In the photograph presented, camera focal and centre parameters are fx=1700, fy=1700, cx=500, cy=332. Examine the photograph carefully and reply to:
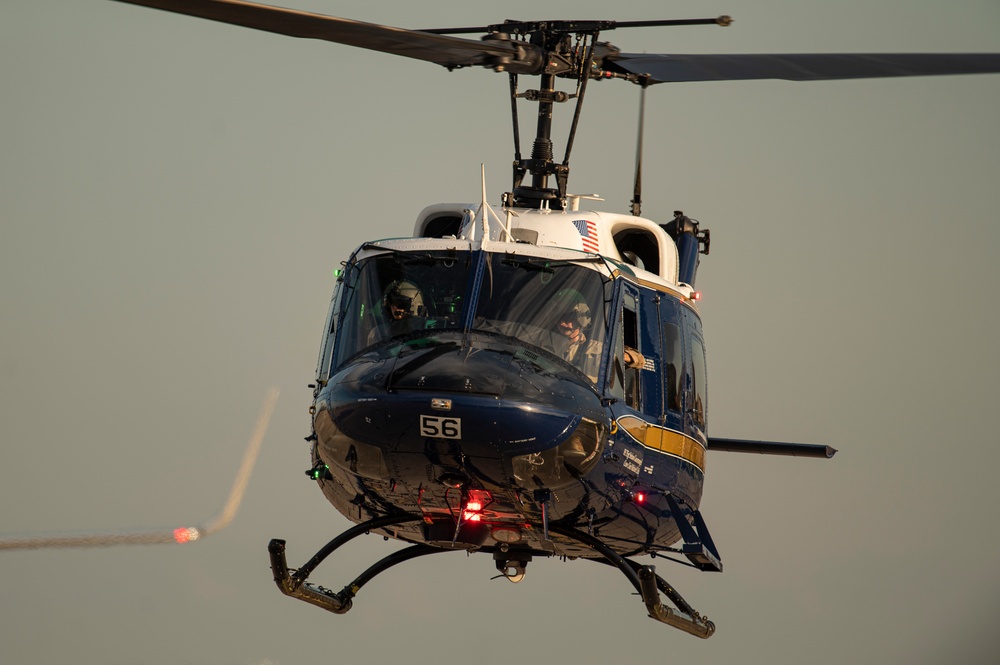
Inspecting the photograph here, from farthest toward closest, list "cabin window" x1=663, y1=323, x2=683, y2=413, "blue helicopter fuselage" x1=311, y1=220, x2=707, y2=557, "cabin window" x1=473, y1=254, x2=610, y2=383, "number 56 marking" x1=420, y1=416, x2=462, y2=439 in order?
"cabin window" x1=663, y1=323, x2=683, y2=413 → "cabin window" x1=473, y1=254, x2=610, y2=383 → "blue helicopter fuselage" x1=311, y1=220, x2=707, y2=557 → "number 56 marking" x1=420, y1=416, x2=462, y2=439

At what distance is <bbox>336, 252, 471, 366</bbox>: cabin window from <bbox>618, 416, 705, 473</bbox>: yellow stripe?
2.00 m

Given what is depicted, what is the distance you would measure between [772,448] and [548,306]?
19.1 feet

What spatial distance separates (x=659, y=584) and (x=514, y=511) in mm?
3211

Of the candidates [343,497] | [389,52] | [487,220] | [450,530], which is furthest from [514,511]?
[389,52]

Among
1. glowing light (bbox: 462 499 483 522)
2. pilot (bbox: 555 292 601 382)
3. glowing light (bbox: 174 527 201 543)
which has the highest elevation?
pilot (bbox: 555 292 601 382)

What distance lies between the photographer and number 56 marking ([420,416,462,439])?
582 inches

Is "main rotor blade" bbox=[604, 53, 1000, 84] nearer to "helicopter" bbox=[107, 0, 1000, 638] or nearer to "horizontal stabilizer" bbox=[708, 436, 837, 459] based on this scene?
"helicopter" bbox=[107, 0, 1000, 638]

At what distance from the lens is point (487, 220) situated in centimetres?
1766

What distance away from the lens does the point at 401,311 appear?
16000 millimetres

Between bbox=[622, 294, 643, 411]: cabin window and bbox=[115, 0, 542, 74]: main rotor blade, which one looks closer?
bbox=[115, 0, 542, 74]: main rotor blade

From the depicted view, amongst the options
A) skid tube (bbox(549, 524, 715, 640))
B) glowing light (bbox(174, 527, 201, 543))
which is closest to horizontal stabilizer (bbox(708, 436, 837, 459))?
skid tube (bbox(549, 524, 715, 640))

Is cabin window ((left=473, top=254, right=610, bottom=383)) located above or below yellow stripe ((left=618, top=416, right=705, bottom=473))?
above

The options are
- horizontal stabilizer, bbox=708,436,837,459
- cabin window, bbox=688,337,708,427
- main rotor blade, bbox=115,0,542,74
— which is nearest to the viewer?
main rotor blade, bbox=115,0,542,74

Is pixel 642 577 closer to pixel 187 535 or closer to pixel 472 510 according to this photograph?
pixel 472 510
